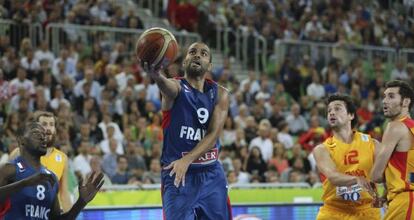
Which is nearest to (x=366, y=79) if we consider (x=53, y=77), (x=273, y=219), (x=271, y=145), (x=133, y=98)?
(x=271, y=145)

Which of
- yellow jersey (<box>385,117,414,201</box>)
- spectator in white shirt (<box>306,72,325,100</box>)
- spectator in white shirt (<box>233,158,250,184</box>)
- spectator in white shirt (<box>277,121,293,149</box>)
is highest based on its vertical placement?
yellow jersey (<box>385,117,414,201</box>)

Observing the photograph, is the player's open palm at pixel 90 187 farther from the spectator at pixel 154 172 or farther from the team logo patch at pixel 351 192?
the spectator at pixel 154 172

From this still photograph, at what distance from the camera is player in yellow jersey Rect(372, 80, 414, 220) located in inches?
350

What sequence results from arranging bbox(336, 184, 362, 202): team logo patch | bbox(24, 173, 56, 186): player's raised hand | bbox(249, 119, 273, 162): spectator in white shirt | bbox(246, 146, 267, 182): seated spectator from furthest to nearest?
1. bbox(249, 119, 273, 162): spectator in white shirt
2. bbox(246, 146, 267, 182): seated spectator
3. bbox(336, 184, 362, 202): team logo patch
4. bbox(24, 173, 56, 186): player's raised hand

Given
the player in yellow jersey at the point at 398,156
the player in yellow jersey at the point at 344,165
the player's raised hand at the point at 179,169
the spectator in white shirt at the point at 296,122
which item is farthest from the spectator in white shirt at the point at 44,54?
the player's raised hand at the point at 179,169

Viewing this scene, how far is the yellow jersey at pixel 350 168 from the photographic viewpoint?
9.72 metres

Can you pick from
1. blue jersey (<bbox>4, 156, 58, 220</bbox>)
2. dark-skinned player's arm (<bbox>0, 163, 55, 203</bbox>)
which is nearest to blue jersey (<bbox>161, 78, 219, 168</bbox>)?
blue jersey (<bbox>4, 156, 58, 220</bbox>)

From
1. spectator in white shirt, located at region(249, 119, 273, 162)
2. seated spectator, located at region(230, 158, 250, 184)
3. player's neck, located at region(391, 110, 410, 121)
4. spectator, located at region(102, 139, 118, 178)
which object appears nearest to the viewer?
player's neck, located at region(391, 110, 410, 121)

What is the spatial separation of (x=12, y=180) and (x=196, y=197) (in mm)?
1777

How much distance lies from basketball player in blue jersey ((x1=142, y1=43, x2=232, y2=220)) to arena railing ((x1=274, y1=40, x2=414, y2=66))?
14.0m

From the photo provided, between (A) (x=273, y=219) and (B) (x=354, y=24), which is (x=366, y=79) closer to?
(B) (x=354, y=24)

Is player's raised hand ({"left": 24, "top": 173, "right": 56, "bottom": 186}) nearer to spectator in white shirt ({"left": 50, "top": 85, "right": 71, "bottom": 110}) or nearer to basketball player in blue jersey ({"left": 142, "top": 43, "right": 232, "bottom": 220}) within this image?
basketball player in blue jersey ({"left": 142, "top": 43, "right": 232, "bottom": 220})

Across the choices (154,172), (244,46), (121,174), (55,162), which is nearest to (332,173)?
(55,162)

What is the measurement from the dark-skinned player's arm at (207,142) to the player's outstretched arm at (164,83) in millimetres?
447
